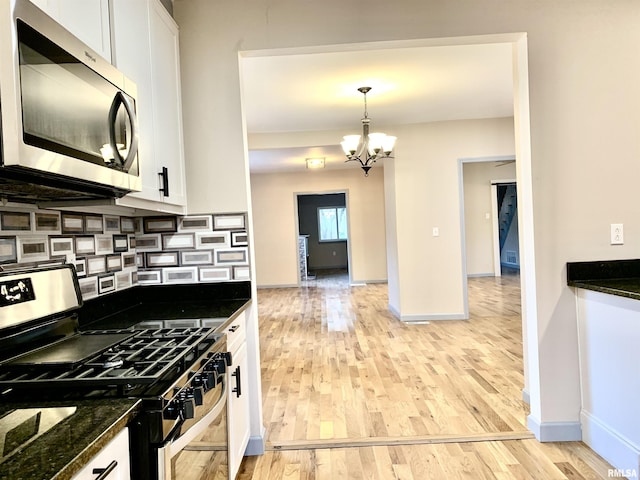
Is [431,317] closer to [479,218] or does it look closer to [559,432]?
[559,432]

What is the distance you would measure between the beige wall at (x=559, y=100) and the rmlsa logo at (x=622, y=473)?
0.31 meters

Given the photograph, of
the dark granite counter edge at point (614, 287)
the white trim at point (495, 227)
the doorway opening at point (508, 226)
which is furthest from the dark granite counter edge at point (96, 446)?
the doorway opening at point (508, 226)

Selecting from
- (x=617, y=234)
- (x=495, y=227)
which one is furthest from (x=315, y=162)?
(x=617, y=234)

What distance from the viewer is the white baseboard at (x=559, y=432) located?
2191 mm

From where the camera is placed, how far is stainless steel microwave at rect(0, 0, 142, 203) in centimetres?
92

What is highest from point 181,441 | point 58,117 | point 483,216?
point 58,117

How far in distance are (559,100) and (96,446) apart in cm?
250

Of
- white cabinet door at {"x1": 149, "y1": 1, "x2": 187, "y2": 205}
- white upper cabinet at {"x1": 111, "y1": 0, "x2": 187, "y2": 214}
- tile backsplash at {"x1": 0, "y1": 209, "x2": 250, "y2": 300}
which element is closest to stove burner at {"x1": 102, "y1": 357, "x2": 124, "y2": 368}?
white upper cabinet at {"x1": 111, "y1": 0, "x2": 187, "y2": 214}

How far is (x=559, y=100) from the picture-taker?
219 cm

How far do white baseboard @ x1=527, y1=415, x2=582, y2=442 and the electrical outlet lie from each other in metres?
1.00

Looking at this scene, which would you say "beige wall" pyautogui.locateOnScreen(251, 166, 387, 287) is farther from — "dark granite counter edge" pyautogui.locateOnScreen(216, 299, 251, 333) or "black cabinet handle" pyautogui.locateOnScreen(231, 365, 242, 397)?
"black cabinet handle" pyautogui.locateOnScreen(231, 365, 242, 397)

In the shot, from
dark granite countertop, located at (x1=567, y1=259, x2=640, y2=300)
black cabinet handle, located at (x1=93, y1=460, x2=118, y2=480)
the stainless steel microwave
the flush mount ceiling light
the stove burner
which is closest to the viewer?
black cabinet handle, located at (x1=93, y1=460, x2=118, y2=480)

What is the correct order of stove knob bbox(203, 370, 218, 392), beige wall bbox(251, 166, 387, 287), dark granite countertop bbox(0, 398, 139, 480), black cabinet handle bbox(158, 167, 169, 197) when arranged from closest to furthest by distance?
dark granite countertop bbox(0, 398, 139, 480), stove knob bbox(203, 370, 218, 392), black cabinet handle bbox(158, 167, 169, 197), beige wall bbox(251, 166, 387, 287)

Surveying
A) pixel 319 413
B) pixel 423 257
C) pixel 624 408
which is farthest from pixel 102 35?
pixel 423 257
